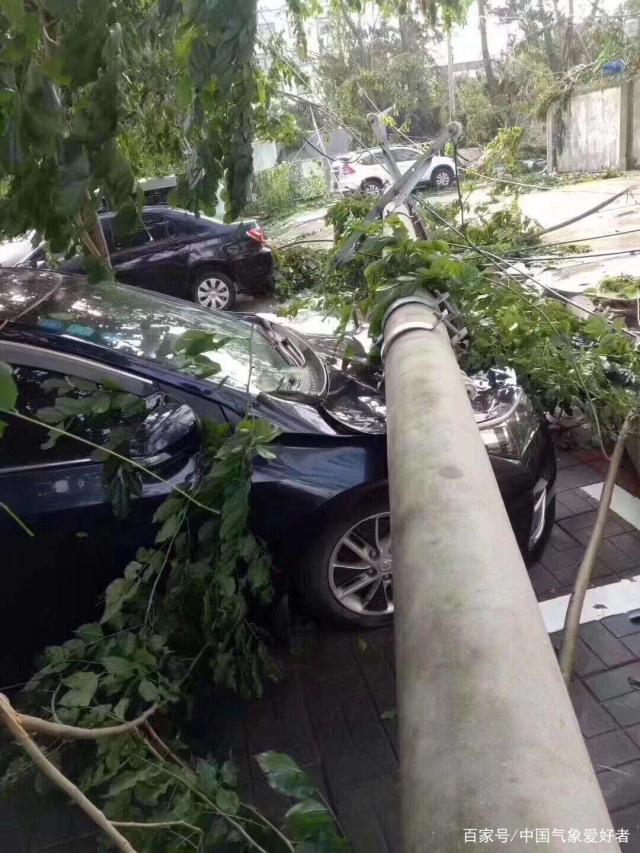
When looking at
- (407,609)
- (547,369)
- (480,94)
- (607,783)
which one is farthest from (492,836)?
(480,94)

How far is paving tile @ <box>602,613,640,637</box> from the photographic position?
3109 millimetres

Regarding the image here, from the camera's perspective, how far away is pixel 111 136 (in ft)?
5.39

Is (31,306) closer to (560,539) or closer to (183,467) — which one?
(183,467)

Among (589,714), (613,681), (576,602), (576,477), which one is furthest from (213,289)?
(576,602)

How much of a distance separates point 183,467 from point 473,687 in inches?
79.1

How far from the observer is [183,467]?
9.41 ft

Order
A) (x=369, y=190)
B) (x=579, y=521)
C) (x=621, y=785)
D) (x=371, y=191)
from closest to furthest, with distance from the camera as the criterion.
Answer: (x=621, y=785)
(x=579, y=521)
(x=371, y=191)
(x=369, y=190)

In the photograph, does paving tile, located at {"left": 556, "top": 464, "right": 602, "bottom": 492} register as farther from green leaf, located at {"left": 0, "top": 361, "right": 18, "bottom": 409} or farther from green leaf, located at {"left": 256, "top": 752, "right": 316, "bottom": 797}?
green leaf, located at {"left": 0, "top": 361, "right": 18, "bottom": 409}

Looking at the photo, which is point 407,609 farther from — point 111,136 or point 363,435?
point 363,435

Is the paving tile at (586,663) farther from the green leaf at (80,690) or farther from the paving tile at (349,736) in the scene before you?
the green leaf at (80,690)

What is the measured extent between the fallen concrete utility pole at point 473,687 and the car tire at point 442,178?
22.9 meters

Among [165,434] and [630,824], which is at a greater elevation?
[165,434]

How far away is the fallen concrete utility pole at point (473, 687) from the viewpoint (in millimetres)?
888

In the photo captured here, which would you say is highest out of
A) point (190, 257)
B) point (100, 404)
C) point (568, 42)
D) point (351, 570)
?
point (568, 42)
